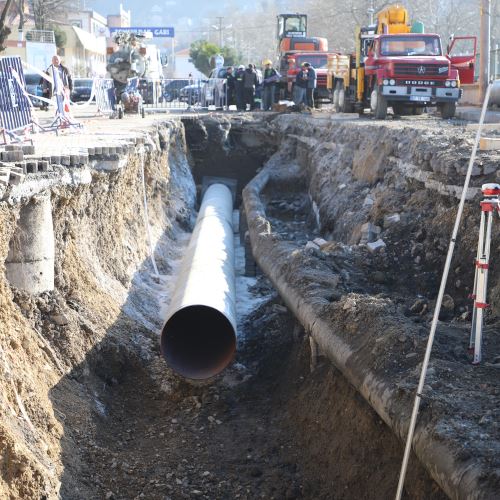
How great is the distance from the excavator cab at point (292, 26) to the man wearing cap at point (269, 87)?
4928 millimetres

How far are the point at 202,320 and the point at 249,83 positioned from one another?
20.3 m

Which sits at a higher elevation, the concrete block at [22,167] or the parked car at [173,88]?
the concrete block at [22,167]

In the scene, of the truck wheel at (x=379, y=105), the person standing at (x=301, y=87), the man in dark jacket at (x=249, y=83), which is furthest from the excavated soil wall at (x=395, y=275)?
the man in dark jacket at (x=249, y=83)

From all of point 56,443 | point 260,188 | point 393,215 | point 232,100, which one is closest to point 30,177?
point 56,443

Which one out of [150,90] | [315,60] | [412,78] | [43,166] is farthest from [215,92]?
[43,166]

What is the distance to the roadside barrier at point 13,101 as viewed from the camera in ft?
36.7

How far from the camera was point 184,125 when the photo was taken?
2353cm

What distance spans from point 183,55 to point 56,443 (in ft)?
413

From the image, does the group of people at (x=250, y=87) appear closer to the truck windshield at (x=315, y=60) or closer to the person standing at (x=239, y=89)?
the person standing at (x=239, y=89)

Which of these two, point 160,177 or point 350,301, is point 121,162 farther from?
point 160,177

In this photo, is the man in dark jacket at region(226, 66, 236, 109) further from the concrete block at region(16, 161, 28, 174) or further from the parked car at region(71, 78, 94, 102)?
the concrete block at region(16, 161, 28, 174)

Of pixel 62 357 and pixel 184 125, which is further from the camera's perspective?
pixel 184 125

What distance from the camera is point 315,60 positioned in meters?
29.9

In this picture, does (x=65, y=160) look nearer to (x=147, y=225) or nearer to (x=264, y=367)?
(x=264, y=367)
